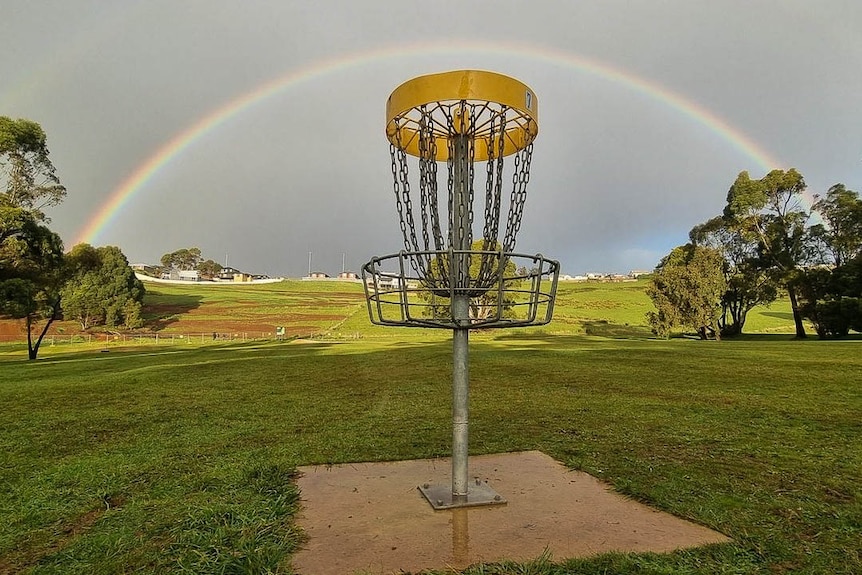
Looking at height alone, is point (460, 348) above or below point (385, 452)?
above

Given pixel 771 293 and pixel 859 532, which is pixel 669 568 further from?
pixel 771 293

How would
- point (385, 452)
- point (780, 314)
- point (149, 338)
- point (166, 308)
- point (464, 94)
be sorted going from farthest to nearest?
point (166, 308) < point (780, 314) < point (149, 338) < point (385, 452) < point (464, 94)

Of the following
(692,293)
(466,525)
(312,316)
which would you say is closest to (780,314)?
(692,293)

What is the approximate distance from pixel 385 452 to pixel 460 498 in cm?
242

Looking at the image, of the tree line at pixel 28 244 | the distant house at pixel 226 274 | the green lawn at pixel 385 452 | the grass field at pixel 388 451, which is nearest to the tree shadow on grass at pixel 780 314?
the grass field at pixel 388 451

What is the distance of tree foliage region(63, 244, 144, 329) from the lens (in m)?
49.7

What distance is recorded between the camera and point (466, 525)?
3.78 meters

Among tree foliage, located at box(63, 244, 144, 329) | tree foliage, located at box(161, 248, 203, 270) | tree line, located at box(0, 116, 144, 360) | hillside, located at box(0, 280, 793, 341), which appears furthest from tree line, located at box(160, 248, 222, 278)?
tree line, located at box(0, 116, 144, 360)

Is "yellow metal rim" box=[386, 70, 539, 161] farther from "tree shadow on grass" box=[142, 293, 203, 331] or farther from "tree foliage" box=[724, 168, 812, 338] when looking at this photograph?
"tree shadow on grass" box=[142, 293, 203, 331]

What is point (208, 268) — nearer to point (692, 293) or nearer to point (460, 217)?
point (692, 293)

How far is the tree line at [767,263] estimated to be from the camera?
39.5m

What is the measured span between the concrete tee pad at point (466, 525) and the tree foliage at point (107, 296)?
5370 centimetres

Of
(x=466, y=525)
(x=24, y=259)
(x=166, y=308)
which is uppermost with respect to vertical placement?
(x=24, y=259)

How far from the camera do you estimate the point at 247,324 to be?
6162 cm
